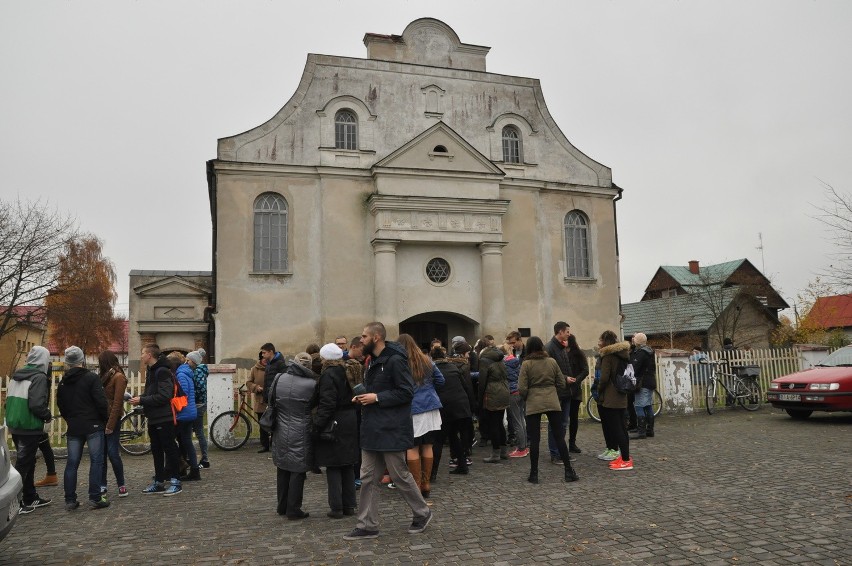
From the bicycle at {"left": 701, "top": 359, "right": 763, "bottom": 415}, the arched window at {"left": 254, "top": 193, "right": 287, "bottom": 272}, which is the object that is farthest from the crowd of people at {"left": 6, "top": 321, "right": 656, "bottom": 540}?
the arched window at {"left": 254, "top": 193, "right": 287, "bottom": 272}

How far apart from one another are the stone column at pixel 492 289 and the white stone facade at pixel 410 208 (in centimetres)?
5

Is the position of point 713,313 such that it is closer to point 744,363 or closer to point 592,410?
point 744,363

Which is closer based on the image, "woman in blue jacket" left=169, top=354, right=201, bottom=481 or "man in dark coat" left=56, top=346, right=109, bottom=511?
"man in dark coat" left=56, top=346, right=109, bottom=511

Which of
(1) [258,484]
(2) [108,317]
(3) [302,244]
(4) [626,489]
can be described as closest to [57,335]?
(2) [108,317]

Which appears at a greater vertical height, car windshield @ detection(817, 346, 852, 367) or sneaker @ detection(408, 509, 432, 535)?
car windshield @ detection(817, 346, 852, 367)

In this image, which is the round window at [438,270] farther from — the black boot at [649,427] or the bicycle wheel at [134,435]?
the bicycle wheel at [134,435]

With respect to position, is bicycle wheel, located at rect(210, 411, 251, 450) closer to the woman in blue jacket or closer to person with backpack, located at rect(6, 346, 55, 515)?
the woman in blue jacket

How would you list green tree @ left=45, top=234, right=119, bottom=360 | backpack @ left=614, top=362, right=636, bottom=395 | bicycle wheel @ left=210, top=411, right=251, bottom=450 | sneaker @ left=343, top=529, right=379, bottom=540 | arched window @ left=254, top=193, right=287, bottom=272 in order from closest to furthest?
sneaker @ left=343, top=529, right=379, bottom=540 < backpack @ left=614, top=362, right=636, bottom=395 < bicycle wheel @ left=210, top=411, right=251, bottom=450 < arched window @ left=254, top=193, right=287, bottom=272 < green tree @ left=45, top=234, right=119, bottom=360

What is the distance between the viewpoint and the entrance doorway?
22.0 metres

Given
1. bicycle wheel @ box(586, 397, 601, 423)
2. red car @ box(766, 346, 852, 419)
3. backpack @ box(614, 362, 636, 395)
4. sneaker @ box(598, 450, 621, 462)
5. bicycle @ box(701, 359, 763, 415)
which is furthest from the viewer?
bicycle @ box(701, 359, 763, 415)

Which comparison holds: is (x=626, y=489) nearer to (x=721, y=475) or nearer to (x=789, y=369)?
(x=721, y=475)

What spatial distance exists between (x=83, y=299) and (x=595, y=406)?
32.5m

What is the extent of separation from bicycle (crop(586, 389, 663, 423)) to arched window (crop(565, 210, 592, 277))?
817cm

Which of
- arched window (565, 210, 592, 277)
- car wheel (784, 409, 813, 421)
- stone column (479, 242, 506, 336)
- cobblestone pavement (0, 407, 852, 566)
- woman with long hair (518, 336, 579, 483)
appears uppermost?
arched window (565, 210, 592, 277)
